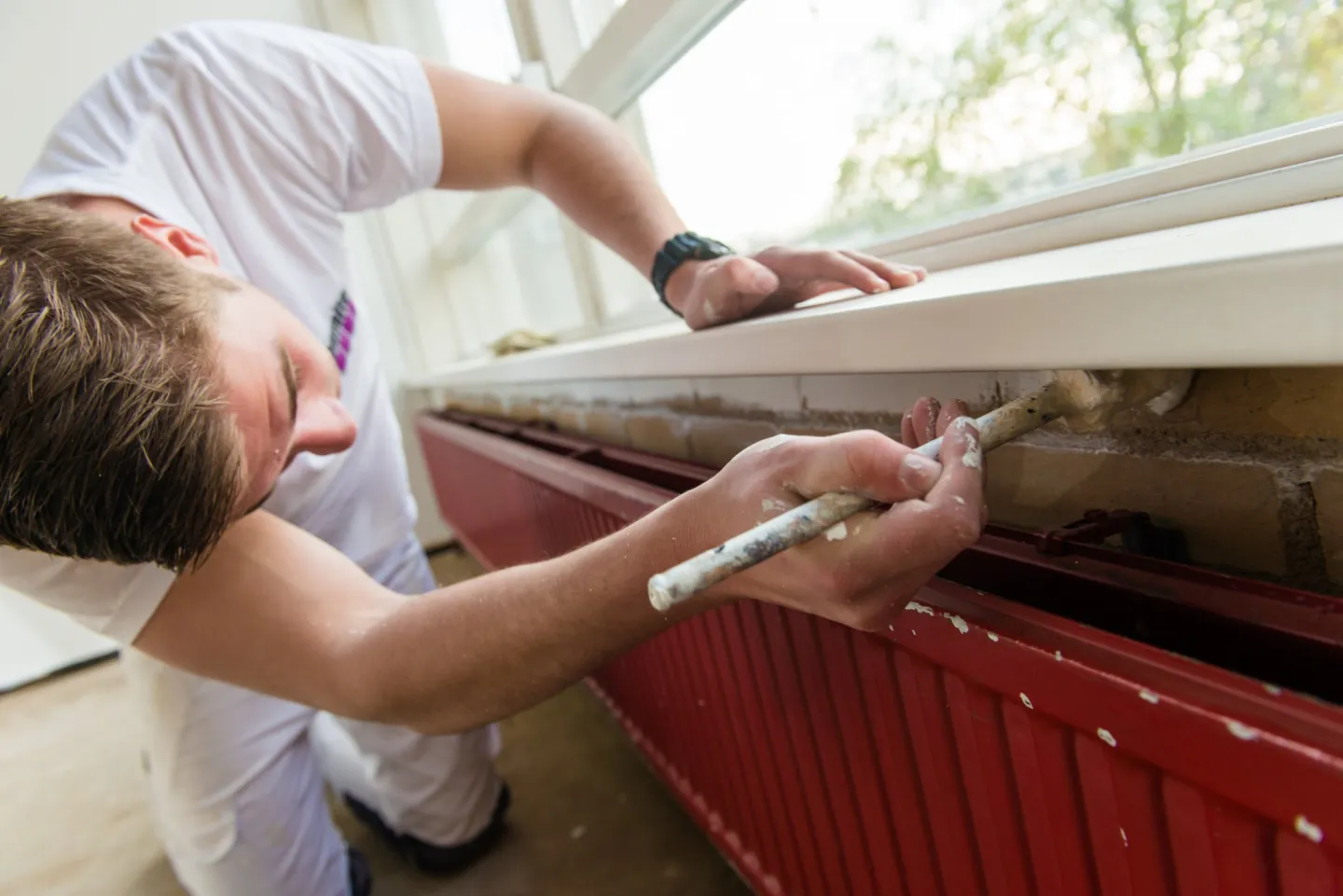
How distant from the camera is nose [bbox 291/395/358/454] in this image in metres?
0.69

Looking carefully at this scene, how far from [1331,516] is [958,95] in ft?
1.81

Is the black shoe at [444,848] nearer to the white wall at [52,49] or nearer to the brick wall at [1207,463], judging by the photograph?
the brick wall at [1207,463]

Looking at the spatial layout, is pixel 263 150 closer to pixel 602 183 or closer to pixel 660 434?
pixel 602 183

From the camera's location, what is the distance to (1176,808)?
35 centimetres

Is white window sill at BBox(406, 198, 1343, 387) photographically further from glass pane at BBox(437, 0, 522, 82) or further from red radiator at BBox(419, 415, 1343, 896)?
glass pane at BBox(437, 0, 522, 82)

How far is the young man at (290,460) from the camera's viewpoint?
488mm

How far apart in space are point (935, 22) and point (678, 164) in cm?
62

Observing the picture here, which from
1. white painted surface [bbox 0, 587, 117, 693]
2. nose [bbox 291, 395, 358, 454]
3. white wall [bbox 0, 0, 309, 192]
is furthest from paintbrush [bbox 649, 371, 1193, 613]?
white painted surface [bbox 0, 587, 117, 693]

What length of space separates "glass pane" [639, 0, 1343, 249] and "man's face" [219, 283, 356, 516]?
614 mm

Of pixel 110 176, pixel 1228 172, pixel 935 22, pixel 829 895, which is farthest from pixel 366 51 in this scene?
pixel 829 895

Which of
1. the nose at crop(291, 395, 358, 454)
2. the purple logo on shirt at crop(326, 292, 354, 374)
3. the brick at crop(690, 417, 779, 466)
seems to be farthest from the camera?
the purple logo on shirt at crop(326, 292, 354, 374)

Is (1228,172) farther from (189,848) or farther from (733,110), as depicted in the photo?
(189,848)

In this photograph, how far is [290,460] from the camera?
74 centimetres

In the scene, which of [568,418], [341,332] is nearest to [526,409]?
[568,418]
